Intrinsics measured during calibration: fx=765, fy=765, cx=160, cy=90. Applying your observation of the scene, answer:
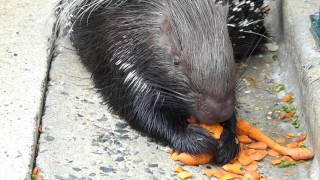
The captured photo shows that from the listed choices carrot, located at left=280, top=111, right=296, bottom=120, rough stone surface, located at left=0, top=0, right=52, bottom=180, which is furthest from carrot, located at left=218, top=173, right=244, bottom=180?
rough stone surface, located at left=0, top=0, right=52, bottom=180

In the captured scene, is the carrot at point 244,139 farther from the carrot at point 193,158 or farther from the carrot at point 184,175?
the carrot at point 184,175

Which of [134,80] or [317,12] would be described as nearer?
[134,80]

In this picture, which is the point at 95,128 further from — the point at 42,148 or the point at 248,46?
the point at 248,46

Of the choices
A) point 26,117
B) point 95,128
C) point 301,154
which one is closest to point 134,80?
point 95,128

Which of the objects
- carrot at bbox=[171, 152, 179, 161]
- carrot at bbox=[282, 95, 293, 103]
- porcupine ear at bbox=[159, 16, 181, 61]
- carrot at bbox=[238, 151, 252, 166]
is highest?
porcupine ear at bbox=[159, 16, 181, 61]

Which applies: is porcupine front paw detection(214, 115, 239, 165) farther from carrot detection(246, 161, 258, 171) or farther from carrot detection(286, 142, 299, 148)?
carrot detection(286, 142, 299, 148)
